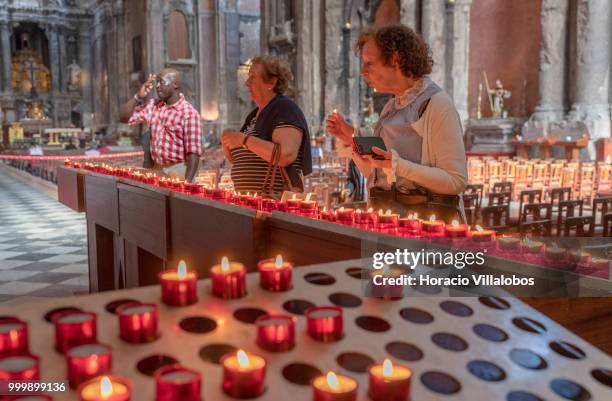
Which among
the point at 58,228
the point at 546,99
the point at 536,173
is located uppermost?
the point at 546,99

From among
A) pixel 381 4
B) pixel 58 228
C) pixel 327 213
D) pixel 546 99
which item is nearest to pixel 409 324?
pixel 327 213

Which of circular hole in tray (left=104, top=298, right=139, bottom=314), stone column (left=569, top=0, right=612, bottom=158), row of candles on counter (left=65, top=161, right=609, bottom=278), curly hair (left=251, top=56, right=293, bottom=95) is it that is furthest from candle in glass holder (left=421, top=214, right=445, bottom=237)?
stone column (left=569, top=0, right=612, bottom=158)

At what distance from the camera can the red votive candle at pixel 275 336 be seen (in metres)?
1.12

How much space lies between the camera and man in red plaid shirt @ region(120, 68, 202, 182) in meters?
4.88

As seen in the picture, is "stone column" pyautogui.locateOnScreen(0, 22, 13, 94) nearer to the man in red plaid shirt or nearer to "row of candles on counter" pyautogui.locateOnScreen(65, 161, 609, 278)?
the man in red plaid shirt

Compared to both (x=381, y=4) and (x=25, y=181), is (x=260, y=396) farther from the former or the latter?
(x=381, y=4)

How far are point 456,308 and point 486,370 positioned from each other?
0.23 metres

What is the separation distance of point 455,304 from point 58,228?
359 inches

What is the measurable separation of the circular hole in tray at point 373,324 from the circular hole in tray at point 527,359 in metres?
0.26

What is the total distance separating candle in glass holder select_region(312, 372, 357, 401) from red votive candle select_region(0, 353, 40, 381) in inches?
18.4

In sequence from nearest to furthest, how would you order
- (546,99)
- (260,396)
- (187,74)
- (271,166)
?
(260,396) < (271,166) < (546,99) < (187,74)

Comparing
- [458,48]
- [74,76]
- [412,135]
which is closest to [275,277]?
[412,135]

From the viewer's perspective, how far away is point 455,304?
1.35 meters

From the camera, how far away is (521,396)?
41.1 inches
